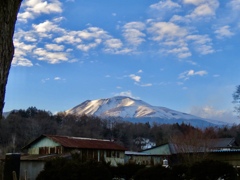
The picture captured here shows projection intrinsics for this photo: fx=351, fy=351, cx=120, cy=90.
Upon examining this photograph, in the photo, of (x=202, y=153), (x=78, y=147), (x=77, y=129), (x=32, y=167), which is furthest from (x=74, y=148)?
(x=77, y=129)

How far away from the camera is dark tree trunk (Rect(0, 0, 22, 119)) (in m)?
3.06

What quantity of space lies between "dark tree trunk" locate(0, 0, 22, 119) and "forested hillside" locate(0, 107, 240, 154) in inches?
2803

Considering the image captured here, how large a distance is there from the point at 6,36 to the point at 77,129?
95.4 metres

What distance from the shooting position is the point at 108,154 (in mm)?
46031

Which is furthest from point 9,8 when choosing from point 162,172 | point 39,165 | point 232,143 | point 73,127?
point 73,127

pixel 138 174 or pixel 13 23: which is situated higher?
pixel 13 23

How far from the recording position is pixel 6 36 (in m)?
3.11

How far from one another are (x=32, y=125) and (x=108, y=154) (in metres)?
42.2

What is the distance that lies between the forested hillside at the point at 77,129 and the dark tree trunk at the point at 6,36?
7120cm

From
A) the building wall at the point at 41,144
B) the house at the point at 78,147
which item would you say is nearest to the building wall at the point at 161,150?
the house at the point at 78,147

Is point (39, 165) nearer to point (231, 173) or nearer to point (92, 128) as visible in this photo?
point (231, 173)

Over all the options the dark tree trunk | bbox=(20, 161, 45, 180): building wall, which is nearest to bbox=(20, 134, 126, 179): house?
bbox=(20, 161, 45, 180): building wall

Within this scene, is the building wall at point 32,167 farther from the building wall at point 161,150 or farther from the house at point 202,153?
the building wall at point 161,150

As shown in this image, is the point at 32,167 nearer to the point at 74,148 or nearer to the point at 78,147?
the point at 74,148
